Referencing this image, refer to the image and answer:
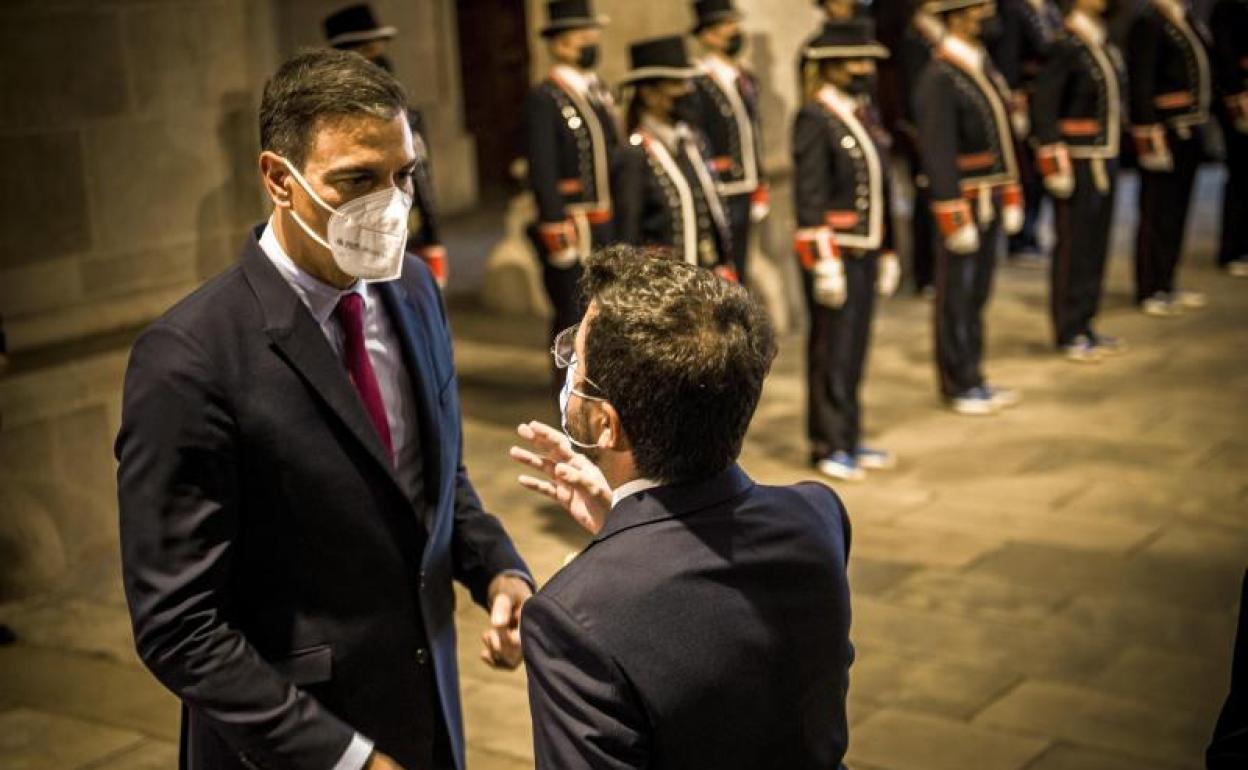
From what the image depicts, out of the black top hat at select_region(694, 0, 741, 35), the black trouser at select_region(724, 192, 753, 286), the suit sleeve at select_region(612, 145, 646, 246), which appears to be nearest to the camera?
the suit sleeve at select_region(612, 145, 646, 246)

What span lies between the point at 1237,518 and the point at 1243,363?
258 cm

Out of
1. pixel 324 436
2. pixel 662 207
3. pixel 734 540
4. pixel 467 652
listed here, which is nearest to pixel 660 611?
pixel 734 540

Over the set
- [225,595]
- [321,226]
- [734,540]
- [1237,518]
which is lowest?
[1237,518]

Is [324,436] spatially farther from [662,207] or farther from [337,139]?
[662,207]

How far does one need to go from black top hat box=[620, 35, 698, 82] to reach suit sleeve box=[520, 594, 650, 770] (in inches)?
198

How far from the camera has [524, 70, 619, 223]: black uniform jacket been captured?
7.71 metres

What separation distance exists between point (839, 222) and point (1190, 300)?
13.0 feet

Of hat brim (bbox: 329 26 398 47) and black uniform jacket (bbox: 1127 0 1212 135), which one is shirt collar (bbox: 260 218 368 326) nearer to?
hat brim (bbox: 329 26 398 47)

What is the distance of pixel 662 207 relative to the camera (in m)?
6.86

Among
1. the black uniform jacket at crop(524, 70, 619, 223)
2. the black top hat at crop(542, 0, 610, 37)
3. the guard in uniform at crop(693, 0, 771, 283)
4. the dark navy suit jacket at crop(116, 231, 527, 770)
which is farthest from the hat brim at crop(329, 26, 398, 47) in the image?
the dark navy suit jacket at crop(116, 231, 527, 770)

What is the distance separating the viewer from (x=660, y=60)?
691cm

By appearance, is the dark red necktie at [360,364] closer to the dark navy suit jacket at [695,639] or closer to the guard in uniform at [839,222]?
the dark navy suit jacket at [695,639]

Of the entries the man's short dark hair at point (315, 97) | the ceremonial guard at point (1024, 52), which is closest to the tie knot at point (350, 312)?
the man's short dark hair at point (315, 97)

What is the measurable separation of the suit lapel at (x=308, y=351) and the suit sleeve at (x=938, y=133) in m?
5.61
